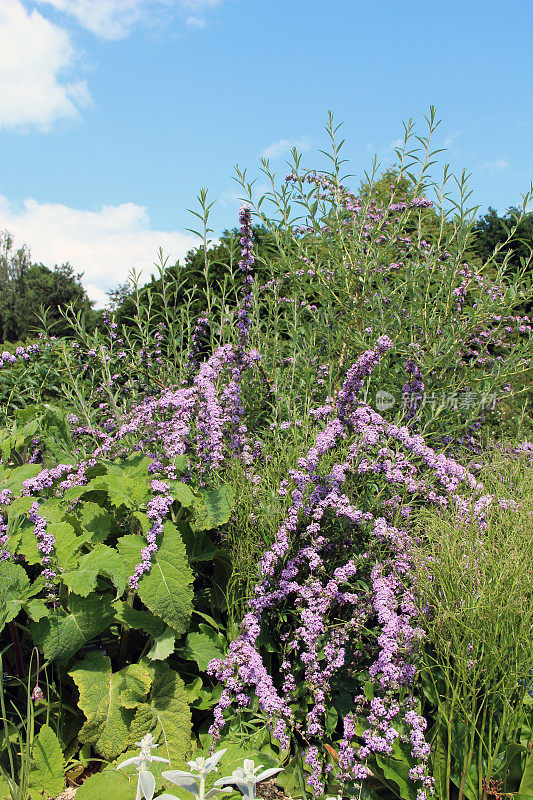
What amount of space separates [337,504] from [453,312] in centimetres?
197

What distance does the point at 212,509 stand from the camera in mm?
2672

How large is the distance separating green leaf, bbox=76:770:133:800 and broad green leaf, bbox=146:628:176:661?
1.57 feet

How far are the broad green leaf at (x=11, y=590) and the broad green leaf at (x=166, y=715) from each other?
669mm

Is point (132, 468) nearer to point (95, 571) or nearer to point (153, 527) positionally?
point (153, 527)

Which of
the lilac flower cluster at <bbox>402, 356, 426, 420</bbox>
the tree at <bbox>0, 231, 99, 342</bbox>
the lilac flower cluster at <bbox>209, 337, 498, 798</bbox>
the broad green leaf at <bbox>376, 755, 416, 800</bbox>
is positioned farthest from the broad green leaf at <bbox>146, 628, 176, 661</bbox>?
the tree at <bbox>0, 231, 99, 342</bbox>

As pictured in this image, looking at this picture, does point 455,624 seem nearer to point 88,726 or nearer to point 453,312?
point 88,726

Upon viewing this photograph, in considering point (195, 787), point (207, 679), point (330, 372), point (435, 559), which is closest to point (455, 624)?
point (435, 559)

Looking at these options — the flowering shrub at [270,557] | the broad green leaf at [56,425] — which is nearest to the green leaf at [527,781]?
the flowering shrub at [270,557]

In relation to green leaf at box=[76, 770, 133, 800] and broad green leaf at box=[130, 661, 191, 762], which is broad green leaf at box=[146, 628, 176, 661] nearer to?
broad green leaf at box=[130, 661, 191, 762]

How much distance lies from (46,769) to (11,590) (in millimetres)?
722

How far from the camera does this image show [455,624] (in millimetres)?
2096

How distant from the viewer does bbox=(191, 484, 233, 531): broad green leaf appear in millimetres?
2633

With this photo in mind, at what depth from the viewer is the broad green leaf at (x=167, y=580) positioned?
7.67 ft

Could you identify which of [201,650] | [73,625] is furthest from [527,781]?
[73,625]
